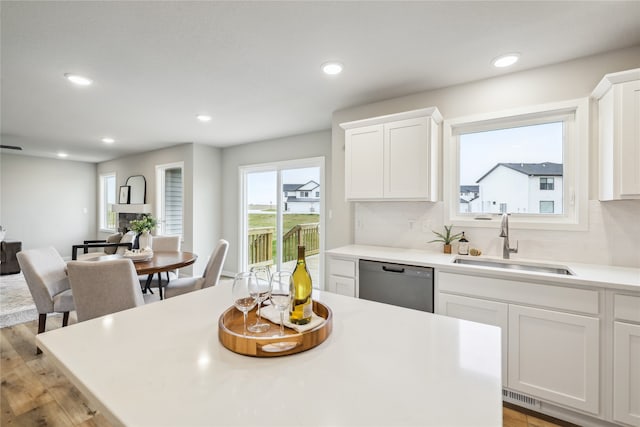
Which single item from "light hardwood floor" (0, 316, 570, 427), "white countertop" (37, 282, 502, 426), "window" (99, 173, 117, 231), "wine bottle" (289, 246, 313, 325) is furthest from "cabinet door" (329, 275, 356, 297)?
"window" (99, 173, 117, 231)

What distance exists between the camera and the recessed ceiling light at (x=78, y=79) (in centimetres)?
252

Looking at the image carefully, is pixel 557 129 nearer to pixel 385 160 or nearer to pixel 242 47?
pixel 385 160

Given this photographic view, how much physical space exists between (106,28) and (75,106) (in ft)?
6.50

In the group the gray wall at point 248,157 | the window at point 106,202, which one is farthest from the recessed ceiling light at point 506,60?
the window at point 106,202

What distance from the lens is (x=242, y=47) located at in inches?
82.0

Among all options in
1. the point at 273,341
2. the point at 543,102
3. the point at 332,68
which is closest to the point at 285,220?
the point at 332,68

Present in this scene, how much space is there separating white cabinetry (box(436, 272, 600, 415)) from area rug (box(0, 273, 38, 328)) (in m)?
4.75

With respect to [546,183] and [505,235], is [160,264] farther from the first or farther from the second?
[546,183]

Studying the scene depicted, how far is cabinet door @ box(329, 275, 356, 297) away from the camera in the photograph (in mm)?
2576

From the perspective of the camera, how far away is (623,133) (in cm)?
184

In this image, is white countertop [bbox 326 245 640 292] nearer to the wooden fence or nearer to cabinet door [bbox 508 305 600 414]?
cabinet door [bbox 508 305 600 414]

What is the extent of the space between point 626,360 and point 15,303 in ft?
20.3

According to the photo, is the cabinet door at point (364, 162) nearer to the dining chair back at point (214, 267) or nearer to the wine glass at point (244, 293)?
the dining chair back at point (214, 267)

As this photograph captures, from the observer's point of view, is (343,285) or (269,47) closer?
(269,47)
